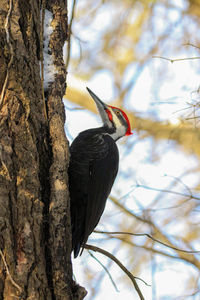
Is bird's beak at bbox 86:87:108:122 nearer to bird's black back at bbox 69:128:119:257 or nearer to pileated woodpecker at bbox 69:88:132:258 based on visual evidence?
pileated woodpecker at bbox 69:88:132:258

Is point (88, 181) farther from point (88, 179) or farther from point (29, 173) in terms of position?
point (29, 173)

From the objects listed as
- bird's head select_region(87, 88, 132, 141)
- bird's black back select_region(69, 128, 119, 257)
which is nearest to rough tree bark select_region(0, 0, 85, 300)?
bird's black back select_region(69, 128, 119, 257)

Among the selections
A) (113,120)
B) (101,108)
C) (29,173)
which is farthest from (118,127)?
(29,173)

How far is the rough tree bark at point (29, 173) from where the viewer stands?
160cm

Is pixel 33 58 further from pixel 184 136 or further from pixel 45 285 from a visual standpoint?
pixel 184 136

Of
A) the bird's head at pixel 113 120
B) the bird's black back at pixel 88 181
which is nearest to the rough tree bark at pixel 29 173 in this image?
the bird's black back at pixel 88 181

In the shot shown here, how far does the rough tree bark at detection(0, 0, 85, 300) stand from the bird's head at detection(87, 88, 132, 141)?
149cm

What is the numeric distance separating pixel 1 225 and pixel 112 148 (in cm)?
146

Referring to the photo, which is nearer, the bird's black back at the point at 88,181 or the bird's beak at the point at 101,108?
the bird's black back at the point at 88,181

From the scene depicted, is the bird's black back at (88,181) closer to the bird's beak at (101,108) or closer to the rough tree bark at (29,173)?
the rough tree bark at (29,173)

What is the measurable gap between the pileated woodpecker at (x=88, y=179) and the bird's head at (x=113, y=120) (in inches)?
22.1

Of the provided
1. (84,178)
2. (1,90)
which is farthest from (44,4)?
(84,178)

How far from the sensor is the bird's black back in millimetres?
2537

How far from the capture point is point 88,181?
2.66 meters
